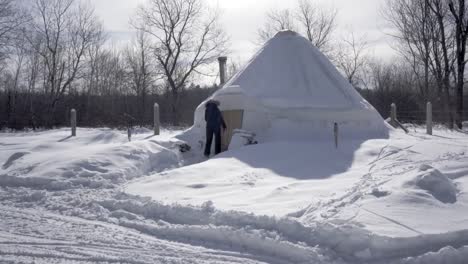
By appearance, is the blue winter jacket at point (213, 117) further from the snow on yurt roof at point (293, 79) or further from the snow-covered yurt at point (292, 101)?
the snow on yurt roof at point (293, 79)

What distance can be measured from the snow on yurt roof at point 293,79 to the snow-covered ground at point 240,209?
11.6 ft

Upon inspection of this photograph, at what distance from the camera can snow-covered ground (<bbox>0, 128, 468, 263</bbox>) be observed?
13.3 ft

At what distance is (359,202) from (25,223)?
13.0 feet

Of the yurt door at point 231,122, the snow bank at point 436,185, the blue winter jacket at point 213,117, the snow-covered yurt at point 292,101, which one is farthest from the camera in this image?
the yurt door at point 231,122

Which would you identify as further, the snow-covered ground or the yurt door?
the yurt door

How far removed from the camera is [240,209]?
210 inches

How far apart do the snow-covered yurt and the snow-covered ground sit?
2.70 m

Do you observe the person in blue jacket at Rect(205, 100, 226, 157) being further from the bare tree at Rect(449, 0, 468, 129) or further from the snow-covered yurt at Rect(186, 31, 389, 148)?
the bare tree at Rect(449, 0, 468, 129)

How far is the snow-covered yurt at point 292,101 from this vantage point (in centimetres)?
1181

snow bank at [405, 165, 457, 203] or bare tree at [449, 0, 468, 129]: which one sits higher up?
bare tree at [449, 0, 468, 129]

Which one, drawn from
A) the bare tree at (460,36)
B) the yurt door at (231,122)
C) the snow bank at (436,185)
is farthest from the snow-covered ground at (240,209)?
the bare tree at (460,36)

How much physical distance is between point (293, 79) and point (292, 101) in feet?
4.09

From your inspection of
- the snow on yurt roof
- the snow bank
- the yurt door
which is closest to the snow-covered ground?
the snow bank

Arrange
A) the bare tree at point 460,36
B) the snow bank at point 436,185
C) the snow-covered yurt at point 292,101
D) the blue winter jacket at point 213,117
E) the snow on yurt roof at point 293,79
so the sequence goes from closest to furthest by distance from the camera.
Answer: the snow bank at point 436,185 → the blue winter jacket at point 213,117 → the snow-covered yurt at point 292,101 → the snow on yurt roof at point 293,79 → the bare tree at point 460,36
